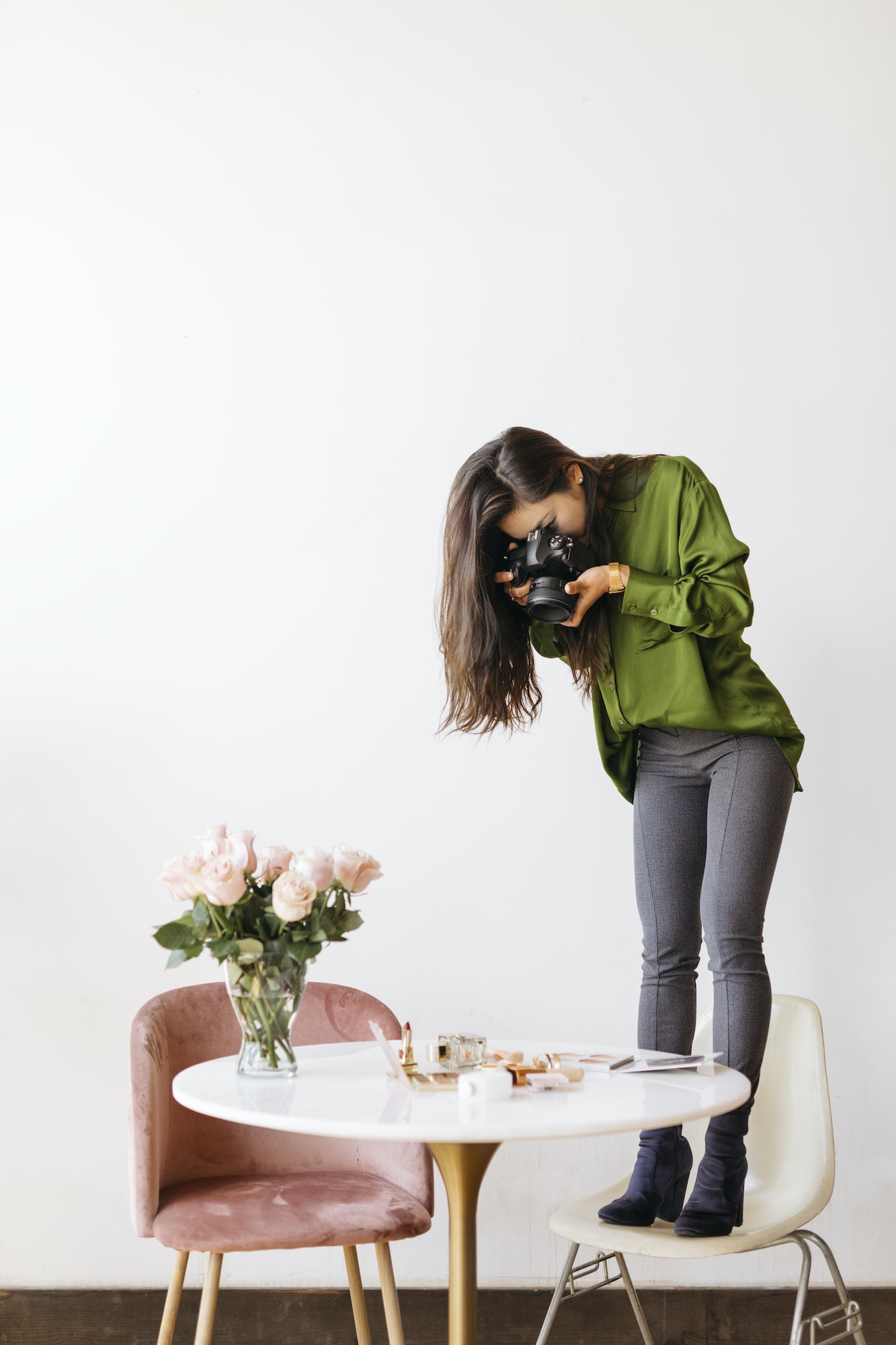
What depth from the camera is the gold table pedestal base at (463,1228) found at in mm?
1201

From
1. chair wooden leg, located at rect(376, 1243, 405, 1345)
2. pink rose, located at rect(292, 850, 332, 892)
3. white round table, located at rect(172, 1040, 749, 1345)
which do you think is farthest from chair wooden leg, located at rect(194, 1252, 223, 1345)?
pink rose, located at rect(292, 850, 332, 892)

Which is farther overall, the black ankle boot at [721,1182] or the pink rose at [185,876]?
the black ankle boot at [721,1182]

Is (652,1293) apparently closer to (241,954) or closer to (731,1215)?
(731,1215)

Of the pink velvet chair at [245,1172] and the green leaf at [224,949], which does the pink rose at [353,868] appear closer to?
the green leaf at [224,949]

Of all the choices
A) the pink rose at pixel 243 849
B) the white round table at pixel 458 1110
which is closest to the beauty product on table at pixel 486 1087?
the white round table at pixel 458 1110

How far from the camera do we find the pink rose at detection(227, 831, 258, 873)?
4.42 feet

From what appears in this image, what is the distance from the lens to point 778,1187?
175 centimetres

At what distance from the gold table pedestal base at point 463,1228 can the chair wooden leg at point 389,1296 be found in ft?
1.57

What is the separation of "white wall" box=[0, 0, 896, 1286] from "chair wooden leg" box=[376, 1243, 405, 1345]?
519 millimetres

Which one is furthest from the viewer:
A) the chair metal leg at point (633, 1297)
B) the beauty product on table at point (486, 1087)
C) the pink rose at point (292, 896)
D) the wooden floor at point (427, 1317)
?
the wooden floor at point (427, 1317)

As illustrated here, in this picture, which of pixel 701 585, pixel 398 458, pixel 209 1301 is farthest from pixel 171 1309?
pixel 398 458

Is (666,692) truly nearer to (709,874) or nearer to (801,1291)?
(709,874)

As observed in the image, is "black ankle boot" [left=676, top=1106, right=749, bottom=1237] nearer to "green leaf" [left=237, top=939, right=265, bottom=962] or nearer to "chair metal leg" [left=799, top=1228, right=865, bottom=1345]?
"chair metal leg" [left=799, top=1228, right=865, bottom=1345]

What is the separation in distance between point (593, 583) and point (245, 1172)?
3.63 ft
